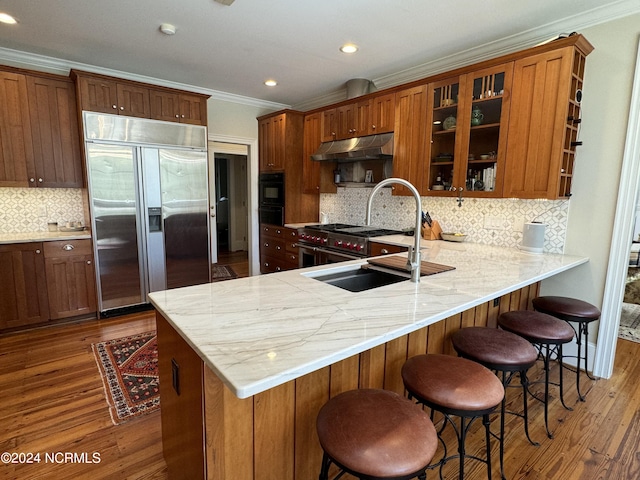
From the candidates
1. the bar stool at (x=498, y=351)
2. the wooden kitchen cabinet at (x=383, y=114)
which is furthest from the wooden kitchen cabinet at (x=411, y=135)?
the bar stool at (x=498, y=351)

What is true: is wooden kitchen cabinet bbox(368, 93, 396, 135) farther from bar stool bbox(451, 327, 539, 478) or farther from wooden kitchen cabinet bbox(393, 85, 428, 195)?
bar stool bbox(451, 327, 539, 478)

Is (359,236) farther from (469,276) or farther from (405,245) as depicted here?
(469,276)

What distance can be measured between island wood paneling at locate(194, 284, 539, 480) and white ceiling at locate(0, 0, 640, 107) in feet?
7.77

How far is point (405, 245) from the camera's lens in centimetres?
302

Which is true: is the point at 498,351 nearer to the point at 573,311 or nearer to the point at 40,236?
the point at 573,311

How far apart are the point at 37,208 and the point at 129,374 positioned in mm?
2357

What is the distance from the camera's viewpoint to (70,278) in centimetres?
338

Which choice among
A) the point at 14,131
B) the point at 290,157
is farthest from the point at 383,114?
the point at 14,131

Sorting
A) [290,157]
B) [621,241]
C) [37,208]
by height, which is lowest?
[621,241]

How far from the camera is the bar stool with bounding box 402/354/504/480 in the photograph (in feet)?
3.99

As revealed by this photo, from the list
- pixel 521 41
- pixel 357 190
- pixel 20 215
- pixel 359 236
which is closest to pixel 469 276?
pixel 359 236

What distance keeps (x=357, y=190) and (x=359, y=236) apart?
3.51ft
